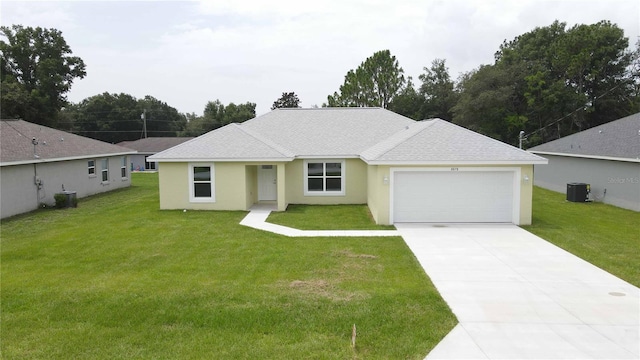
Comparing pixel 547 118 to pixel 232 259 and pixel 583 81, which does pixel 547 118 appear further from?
pixel 232 259

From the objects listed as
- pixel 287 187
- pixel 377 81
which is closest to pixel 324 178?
pixel 287 187

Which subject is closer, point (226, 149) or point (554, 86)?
point (226, 149)

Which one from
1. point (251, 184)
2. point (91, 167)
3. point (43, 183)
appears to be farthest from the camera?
point (91, 167)

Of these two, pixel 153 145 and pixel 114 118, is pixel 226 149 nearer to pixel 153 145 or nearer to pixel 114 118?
pixel 153 145

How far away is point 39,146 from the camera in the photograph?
21453 mm

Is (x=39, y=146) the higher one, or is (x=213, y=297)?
(x=39, y=146)

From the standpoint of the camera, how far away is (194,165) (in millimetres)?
18781

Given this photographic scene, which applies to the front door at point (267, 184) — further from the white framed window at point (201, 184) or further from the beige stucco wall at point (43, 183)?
the beige stucco wall at point (43, 183)

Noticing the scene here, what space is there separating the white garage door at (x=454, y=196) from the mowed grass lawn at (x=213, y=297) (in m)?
2.88

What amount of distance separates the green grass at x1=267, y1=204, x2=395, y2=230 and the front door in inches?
64.6

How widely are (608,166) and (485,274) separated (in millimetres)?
15150

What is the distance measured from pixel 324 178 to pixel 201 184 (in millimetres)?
5631

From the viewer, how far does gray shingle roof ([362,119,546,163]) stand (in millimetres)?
15516

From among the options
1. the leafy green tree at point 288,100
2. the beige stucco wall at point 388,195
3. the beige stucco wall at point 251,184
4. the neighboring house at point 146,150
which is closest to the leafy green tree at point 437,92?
the leafy green tree at point 288,100
